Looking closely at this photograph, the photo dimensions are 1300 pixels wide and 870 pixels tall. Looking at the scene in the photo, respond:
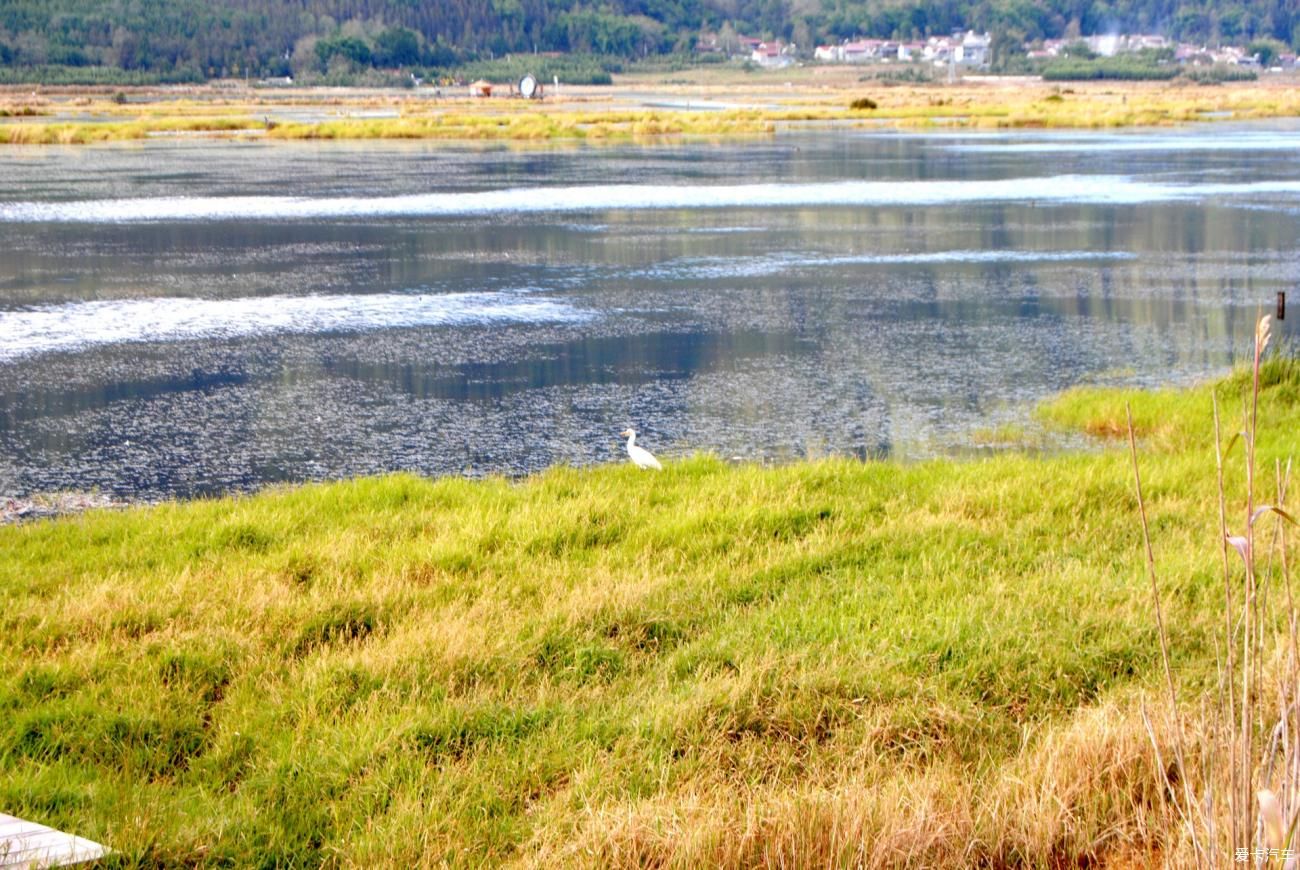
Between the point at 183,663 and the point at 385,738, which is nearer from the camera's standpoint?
the point at 385,738

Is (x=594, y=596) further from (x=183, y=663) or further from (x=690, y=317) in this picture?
(x=690, y=317)

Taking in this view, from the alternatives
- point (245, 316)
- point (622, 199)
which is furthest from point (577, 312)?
point (622, 199)

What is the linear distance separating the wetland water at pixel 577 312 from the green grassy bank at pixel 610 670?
6.50 feet

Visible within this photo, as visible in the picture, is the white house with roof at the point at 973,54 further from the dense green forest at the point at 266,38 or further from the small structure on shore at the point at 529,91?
the small structure on shore at the point at 529,91

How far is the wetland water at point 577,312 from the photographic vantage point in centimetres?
1061

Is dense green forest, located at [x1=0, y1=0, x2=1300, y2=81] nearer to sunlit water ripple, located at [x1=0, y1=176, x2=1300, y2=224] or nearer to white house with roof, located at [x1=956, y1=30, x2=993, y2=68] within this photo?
white house with roof, located at [x1=956, y1=30, x2=993, y2=68]

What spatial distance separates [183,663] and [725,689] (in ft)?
7.34

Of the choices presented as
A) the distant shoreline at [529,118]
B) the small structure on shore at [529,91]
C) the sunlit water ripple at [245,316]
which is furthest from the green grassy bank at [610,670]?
the small structure on shore at [529,91]

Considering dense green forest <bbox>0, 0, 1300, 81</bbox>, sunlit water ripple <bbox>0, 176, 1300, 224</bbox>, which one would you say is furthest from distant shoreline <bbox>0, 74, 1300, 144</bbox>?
dense green forest <bbox>0, 0, 1300, 81</bbox>

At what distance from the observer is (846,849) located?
4016mm

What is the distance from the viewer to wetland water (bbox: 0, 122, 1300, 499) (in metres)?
10.6

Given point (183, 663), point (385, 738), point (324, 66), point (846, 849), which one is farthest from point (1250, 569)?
point (324, 66)

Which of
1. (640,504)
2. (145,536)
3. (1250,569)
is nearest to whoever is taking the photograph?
(1250,569)

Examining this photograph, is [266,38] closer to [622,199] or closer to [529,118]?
[529,118]
